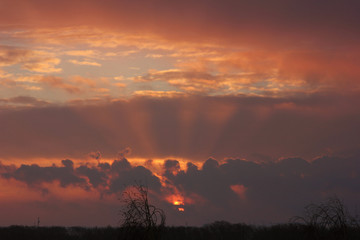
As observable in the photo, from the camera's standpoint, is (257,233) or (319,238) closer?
(319,238)

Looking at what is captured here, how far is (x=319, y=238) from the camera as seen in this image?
41281 millimetres

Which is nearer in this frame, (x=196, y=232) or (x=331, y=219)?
(x=331, y=219)

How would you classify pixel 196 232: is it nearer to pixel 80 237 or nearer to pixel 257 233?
pixel 257 233

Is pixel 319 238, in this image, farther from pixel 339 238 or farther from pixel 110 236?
pixel 110 236

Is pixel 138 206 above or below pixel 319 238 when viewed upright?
above

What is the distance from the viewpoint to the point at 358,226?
143ft

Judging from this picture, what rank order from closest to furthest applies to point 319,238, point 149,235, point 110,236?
1. point 149,235
2. point 319,238
3. point 110,236

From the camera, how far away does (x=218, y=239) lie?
60.4 metres

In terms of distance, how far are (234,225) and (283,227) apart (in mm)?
5840

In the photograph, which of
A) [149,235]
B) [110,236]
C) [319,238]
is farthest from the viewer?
[110,236]

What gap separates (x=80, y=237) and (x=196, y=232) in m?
12.7

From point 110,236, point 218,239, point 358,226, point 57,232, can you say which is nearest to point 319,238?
point 358,226

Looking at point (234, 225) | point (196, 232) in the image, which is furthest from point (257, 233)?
point (196, 232)

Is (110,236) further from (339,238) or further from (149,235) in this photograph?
(339,238)
